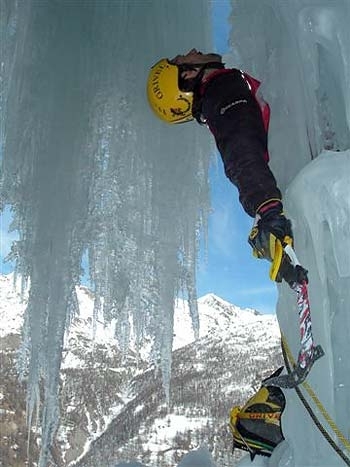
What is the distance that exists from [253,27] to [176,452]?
286ft

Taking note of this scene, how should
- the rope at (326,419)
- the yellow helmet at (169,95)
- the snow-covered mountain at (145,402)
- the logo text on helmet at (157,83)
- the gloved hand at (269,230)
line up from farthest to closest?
the snow-covered mountain at (145,402)
the logo text on helmet at (157,83)
the yellow helmet at (169,95)
the gloved hand at (269,230)
the rope at (326,419)

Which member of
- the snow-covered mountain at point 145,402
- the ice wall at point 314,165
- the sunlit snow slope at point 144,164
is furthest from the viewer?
the snow-covered mountain at point 145,402

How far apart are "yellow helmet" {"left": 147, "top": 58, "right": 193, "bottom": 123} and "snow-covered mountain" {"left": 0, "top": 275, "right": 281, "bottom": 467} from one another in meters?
65.6

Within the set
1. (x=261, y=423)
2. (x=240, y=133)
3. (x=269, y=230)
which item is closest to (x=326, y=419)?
(x=269, y=230)

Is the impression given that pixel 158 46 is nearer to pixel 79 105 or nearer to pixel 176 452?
pixel 79 105

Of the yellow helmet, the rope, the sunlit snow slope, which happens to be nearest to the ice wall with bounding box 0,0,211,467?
the sunlit snow slope

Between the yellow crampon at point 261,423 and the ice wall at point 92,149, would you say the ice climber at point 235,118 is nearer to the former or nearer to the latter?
the yellow crampon at point 261,423

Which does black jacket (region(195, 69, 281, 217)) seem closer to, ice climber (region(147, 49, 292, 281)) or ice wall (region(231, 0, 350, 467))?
ice climber (region(147, 49, 292, 281))

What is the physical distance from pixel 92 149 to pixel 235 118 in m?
2.07

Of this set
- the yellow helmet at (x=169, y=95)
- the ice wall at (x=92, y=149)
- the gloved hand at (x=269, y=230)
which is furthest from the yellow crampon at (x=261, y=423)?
the ice wall at (x=92, y=149)

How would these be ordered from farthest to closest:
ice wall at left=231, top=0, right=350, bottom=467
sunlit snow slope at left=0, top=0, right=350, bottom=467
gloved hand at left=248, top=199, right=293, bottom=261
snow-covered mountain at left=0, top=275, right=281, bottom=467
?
1. snow-covered mountain at left=0, top=275, right=281, bottom=467
2. sunlit snow slope at left=0, top=0, right=350, bottom=467
3. ice wall at left=231, top=0, right=350, bottom=467
4. gloved hand at left=248, top=199, right=293, bottom=261

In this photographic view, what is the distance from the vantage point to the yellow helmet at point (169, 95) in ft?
10.8

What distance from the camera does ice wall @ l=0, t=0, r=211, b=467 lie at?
4.60m

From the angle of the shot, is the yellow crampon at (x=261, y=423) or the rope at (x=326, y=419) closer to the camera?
the rope at (x=326, y=419)
